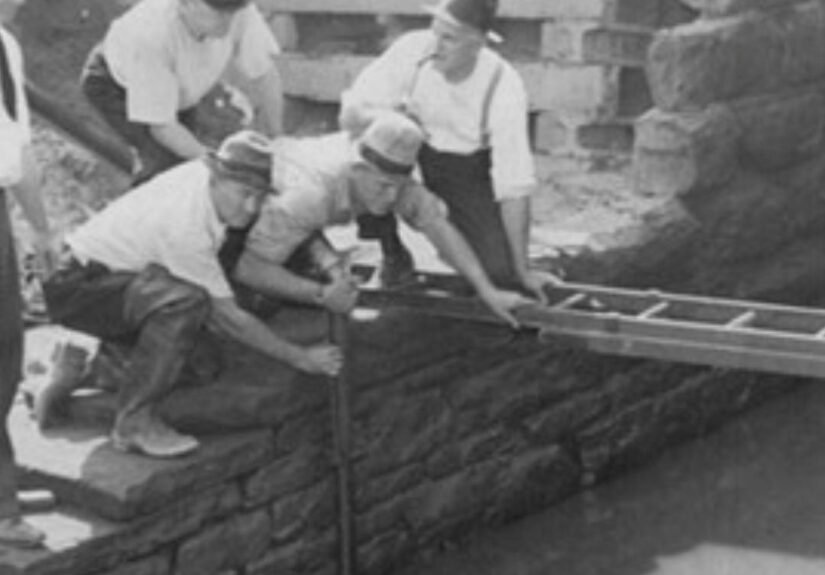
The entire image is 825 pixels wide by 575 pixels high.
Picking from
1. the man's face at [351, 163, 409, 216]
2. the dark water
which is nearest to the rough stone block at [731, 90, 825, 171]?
the dark water

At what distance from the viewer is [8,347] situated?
5336 millimetres

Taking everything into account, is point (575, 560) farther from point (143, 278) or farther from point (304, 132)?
point (304, 132)

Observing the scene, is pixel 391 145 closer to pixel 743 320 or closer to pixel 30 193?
pixel 30 193

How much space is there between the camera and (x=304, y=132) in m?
9.51

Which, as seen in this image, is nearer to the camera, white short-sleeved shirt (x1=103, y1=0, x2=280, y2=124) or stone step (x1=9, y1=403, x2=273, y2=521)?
stone step (x1=9, y1=403, x2=273, y2=521)

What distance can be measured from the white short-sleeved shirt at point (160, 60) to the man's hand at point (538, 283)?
162 centimetres

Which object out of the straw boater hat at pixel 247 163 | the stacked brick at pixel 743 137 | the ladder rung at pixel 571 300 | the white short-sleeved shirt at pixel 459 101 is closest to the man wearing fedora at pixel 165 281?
the straw boater hat at pixel 247 163

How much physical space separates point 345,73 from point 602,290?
3206mm

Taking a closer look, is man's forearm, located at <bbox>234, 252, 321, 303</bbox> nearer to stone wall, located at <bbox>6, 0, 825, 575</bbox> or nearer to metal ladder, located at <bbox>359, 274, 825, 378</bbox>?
stone wall, located at <bbox>6, 0, 825, 575</bbox>

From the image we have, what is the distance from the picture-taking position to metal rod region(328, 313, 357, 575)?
642 cm

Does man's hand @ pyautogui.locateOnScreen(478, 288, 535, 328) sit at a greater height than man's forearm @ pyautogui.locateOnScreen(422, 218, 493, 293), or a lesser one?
lesser

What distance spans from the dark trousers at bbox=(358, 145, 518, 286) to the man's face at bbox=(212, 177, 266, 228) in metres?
1.06

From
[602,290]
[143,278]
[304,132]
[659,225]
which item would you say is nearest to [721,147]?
[659,225]

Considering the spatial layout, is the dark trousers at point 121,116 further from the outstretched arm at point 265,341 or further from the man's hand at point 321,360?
the man's hand at point 321,360
